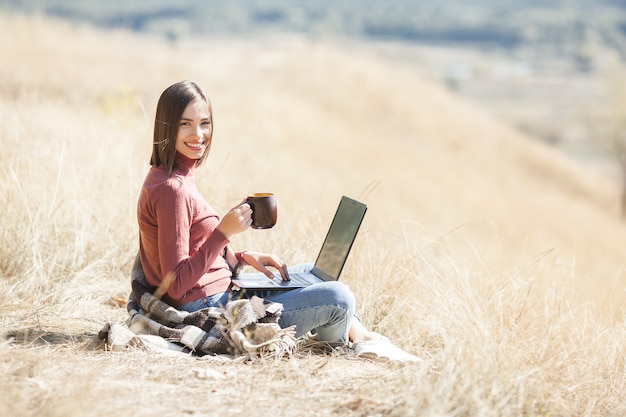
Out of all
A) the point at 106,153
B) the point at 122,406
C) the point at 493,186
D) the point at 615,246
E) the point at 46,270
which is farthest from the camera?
the point at 493,186

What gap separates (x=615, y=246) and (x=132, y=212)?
15.3m

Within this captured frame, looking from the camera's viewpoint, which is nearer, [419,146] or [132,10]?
[419,146]

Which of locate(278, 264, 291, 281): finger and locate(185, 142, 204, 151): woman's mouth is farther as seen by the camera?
locate(278, 264, 291, 281): finger

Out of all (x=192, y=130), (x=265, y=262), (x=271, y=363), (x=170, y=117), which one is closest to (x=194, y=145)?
(x=192, y=130)

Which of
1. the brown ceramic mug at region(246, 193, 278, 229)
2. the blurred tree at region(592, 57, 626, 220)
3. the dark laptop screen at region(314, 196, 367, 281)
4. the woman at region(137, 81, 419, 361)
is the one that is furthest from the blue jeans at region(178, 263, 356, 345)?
the blurred tree at region(592, 57, 626, 220)

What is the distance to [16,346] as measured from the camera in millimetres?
3846

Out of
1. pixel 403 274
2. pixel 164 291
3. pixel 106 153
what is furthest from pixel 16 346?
pixel 106 153

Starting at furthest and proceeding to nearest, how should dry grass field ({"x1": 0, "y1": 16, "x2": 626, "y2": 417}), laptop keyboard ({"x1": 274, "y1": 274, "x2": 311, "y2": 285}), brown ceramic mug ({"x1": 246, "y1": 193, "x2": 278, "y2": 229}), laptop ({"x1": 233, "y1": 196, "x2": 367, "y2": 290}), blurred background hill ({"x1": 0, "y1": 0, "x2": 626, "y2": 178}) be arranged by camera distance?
blurred background hill ({"x1": 0, "y1": 0, "x2": 626, "y2": 178})
laptop keyboard ({"x1": 274, "y1": 274, "x2": 311, "y2": 285})
laptop ({"x1": 233, "y1": 196, "x2": 367, "y2": 290})
brown ceramic mug ({"x1": 246, "y1": 193, "x2": 278, "y2": 229})
dry grass field ({"x1": 0, "y1": 16, "x2": 626, "y2": 417})

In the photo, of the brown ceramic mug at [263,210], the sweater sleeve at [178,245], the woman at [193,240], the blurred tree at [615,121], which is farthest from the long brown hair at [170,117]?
the blurred tree at [615,121]

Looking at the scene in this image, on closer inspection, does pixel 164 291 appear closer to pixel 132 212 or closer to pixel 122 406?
pixel 122 406

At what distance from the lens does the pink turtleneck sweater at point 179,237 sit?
12.1ft

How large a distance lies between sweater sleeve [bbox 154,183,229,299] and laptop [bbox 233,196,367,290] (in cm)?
35

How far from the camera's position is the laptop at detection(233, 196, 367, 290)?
4023mm

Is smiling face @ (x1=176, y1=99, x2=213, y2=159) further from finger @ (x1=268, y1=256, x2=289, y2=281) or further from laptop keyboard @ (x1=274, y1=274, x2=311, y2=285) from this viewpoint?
laptop keyboard @ (x1=274, y1=274, x2=311, y2=285)
